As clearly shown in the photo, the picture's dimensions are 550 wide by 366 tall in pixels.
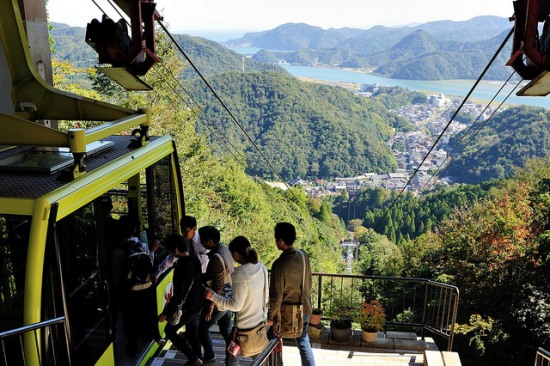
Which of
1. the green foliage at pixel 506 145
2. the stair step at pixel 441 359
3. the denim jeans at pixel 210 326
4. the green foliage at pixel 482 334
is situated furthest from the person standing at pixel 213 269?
the green foliage at pixel 506 145

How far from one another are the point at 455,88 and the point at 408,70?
26.5 meters

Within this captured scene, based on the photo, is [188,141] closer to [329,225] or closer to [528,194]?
[528,194]

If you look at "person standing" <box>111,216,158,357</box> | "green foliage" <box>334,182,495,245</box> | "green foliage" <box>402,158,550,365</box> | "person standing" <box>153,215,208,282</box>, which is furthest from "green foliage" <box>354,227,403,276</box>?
"person standing" <box>111,216,158,357</box>

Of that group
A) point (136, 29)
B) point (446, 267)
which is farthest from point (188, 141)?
point (136, 29)

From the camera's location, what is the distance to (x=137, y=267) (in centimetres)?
382

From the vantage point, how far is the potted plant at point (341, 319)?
215 inches

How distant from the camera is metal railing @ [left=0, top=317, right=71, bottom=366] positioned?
104 inches

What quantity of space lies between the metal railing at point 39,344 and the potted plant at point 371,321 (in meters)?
3.34

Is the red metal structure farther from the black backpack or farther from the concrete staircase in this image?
the black backpack

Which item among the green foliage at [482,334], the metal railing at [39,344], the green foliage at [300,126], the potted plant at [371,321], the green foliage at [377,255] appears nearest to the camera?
the metal railing at [39,344]

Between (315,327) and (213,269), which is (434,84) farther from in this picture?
(213,269)

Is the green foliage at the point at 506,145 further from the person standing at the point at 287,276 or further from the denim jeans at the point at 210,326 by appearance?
the person standing at the point at 287,276

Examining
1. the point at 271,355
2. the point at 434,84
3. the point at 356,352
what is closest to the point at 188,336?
the point at 271,355

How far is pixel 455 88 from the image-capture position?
15062 cm
